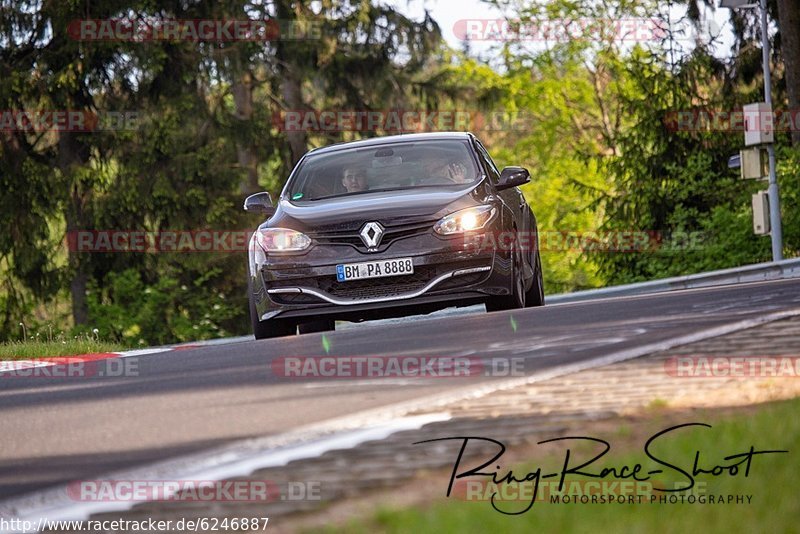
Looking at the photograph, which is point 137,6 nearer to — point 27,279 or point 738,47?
point 27,279

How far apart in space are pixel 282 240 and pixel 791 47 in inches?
971

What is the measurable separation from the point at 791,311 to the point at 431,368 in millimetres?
3008

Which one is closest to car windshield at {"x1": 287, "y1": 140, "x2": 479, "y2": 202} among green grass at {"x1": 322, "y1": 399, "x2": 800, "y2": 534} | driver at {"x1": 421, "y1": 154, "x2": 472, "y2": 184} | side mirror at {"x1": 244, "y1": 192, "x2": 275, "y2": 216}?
driver at {"x1": 421, "y1": 154, "x2": 472, "y2": 184}

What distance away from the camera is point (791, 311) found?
10414mm

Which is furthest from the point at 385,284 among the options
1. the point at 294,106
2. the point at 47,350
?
the point at 294,106

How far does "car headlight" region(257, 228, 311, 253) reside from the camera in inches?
517

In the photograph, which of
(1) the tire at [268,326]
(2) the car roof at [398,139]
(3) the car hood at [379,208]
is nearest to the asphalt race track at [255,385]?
(3) the car hood at [379,208]

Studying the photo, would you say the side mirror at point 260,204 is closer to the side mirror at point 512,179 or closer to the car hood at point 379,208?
the car hood at point 379,208

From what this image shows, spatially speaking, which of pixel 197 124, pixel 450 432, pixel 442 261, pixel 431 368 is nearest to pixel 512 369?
pixel 431 368

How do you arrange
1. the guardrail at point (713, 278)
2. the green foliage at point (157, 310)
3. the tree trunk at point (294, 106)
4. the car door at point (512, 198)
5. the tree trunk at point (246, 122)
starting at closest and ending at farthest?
the car door at point (512, 198), the guardrail at point (713, 278), the green foliage at point (157, 310), the tree trunk at point (246, 122), the tree trunk at point (294, 106)

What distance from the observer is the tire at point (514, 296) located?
44.7 feet

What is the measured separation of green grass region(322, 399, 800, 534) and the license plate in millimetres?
7641

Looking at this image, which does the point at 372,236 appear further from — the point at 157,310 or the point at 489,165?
the point at 157,310

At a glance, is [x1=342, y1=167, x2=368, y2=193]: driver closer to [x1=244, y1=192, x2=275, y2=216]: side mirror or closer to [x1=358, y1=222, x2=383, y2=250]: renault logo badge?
[x1=244, y1=192, x2=275, y2=216]: side mirror
